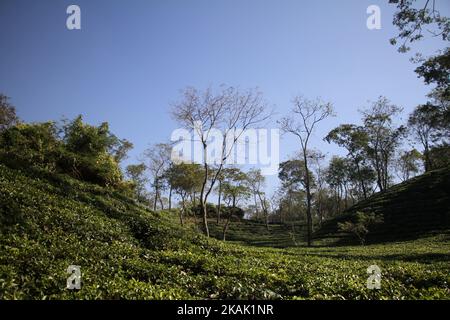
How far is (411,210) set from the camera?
144 feet

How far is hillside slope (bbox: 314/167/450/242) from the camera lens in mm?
38062

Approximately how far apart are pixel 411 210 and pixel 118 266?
143 ft

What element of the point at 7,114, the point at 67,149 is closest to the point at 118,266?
the point at 67,149

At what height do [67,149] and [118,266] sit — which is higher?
[67,149]

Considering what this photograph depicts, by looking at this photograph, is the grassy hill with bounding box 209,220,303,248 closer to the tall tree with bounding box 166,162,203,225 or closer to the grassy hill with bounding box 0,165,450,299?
the tall tree with bounding box 166,162,203,225

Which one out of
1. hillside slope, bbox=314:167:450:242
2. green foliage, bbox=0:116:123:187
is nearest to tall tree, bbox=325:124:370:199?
hillside slope, bbox=314:167:450:242

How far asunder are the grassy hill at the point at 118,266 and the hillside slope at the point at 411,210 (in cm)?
2800

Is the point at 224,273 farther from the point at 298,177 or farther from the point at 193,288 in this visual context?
the point at 298,177

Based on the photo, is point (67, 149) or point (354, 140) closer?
point (67, 149)

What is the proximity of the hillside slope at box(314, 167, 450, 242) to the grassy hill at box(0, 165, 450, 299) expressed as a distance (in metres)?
28.0

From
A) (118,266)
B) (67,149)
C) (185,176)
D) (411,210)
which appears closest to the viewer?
(118,266)

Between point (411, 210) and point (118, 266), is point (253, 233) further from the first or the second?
point (118, 266)

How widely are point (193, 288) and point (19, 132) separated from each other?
20.7 meters

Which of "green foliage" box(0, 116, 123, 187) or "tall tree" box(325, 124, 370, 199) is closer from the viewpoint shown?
"green foliage" box(0, 116, 123, 187)
